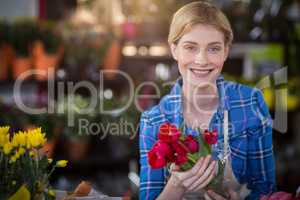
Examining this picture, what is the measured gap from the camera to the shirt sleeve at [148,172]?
5.11 feet

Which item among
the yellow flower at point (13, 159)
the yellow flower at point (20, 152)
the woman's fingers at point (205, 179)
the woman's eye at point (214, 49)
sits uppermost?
the woman's eye at point (214, 49)

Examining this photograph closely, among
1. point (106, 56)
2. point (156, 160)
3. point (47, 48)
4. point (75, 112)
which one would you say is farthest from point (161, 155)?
point (47, 48)

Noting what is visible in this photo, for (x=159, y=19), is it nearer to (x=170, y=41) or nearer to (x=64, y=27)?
(x=170, y=41)

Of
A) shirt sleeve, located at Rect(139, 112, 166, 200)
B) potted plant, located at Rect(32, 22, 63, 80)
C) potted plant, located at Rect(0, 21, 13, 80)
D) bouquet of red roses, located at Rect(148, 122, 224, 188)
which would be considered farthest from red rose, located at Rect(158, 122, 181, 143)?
potted plant, located at Rect(0, 21, 13, 80)

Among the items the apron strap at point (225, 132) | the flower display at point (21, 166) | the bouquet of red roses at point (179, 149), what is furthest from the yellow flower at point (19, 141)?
the apron strap at point (225, 132)

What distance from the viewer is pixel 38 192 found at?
4.40 feet

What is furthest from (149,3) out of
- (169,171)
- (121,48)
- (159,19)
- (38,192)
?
(38,192)

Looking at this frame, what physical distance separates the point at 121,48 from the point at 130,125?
122cm

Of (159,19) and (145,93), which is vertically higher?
(159,19)

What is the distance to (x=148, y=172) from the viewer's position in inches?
62.2

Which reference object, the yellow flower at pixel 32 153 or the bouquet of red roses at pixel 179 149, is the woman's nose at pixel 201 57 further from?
the yellow flower at pixel 32 153

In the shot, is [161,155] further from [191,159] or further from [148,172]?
[148,172]

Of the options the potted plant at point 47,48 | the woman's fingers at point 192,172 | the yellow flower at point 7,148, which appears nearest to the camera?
the yellow flower at point 7,148

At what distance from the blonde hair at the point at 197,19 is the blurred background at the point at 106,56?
415 millimetres
